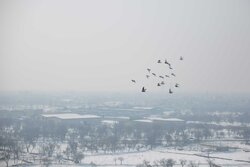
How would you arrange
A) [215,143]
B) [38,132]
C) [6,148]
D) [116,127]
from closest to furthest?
[6,148], [215,143], [38,132], [116,127]

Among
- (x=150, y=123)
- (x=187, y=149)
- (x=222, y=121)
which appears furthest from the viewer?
(x=222, y=121)

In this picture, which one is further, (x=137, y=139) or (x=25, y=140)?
(x=137, y=139)

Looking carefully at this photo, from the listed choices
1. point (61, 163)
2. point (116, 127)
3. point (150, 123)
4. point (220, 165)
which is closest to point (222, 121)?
point (150, 123)

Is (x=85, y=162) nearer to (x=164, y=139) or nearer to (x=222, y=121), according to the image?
(x=164, y=139)

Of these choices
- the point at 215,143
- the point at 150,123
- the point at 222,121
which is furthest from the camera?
the point at 222,121

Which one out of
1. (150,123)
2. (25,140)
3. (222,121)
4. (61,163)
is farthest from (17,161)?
(222,121)

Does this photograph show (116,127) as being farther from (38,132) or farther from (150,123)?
(38,132)

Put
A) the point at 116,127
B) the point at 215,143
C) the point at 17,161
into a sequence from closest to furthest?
the point at 17,161 → the point at 215,143 → the point at 116,127

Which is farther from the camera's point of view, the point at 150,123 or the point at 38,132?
the point at 150,123

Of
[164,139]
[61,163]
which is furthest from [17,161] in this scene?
[164,139]
